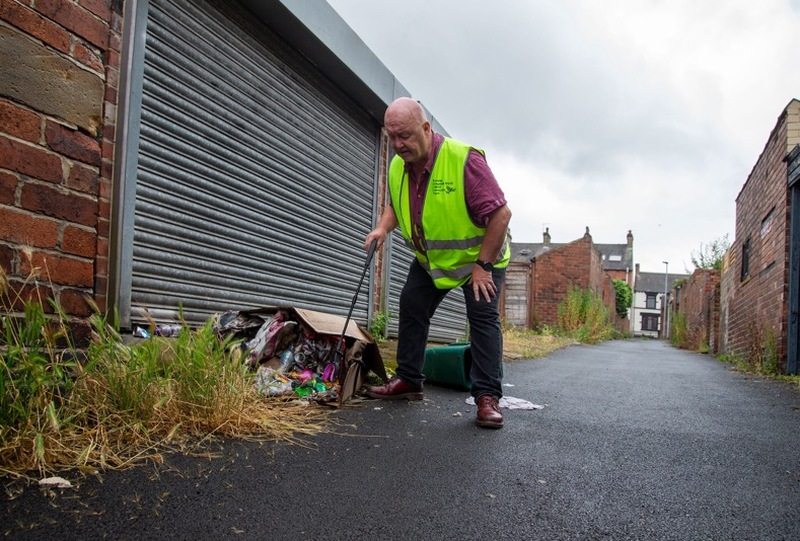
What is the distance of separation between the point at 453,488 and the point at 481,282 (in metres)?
1.40

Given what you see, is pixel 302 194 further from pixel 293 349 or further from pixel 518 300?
pixel 518 300

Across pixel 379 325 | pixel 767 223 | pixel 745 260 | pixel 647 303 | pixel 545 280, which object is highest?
pixel 767 223

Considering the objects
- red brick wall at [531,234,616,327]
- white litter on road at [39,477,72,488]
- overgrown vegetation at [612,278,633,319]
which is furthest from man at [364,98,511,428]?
overgrown vegetation at [612,278,633,319]

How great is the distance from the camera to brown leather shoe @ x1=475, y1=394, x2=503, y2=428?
303cm

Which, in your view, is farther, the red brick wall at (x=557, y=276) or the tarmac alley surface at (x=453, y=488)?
the red brick wall at (x=557, y=276)

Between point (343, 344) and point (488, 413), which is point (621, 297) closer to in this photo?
point (343, 344)

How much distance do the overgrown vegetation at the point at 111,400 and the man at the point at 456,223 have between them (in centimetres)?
99

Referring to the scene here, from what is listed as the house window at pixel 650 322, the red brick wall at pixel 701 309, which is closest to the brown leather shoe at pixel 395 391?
the red brick wall at pixel 701 309

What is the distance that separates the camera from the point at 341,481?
2014 mm

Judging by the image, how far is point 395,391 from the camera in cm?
365

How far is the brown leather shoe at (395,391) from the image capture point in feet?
12.0

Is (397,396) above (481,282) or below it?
below

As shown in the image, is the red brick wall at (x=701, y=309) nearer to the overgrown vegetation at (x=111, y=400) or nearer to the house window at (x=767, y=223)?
the house window at (x=767, y=223)

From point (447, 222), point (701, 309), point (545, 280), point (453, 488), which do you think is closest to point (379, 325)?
point (447, 222)
